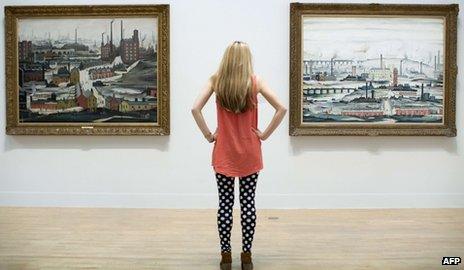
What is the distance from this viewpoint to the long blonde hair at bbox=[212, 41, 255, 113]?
17.5 ft

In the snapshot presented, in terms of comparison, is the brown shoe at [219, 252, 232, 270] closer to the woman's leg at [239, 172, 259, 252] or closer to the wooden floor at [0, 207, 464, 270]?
the wooden floor at [0, 207, 464, 270]

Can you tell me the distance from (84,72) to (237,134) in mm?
4534

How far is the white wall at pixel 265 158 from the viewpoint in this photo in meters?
9.14

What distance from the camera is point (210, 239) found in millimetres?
7004

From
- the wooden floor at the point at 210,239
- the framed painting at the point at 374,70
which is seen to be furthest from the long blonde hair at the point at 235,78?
the framed painting at the point at 374,70

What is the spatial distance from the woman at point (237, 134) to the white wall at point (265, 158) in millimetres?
3585

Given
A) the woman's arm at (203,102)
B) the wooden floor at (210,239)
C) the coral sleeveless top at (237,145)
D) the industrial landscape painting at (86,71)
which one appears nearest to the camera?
the coral sleeveless top at (237,145)

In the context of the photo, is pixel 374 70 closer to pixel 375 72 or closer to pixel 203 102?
pixel 375 72

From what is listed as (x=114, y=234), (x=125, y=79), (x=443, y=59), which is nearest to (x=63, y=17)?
(x=125, y=79)

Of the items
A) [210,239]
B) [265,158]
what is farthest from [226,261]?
[265,158]

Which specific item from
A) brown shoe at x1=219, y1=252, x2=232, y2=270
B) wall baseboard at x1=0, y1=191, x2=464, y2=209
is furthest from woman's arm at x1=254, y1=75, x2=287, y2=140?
wall baseboard at x1=0, y1=191, x2=464, y2=209

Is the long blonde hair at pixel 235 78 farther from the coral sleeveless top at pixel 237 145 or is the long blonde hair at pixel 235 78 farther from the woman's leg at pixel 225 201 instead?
the woman's leg at pixel 225 201

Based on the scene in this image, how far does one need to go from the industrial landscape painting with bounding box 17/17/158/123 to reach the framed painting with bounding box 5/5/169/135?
2 centimetres

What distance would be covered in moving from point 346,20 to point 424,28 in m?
1.24
